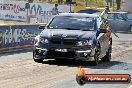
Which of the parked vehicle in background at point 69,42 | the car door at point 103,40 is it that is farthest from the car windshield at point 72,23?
the car door at point 103,40

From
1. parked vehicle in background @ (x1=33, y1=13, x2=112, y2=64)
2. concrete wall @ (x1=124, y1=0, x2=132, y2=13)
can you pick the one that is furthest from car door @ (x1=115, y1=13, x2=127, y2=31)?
parked vehicle in background @ (x1=33, y1=13, x2=112, y2=64)

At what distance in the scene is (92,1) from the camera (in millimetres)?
69062

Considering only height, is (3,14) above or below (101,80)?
below

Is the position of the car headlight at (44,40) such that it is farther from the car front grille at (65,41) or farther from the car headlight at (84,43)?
the car headlight at (84,43)

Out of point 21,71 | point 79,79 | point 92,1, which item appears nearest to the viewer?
point 79,79

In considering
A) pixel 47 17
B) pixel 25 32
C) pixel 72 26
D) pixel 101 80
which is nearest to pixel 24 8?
pixel 47 17

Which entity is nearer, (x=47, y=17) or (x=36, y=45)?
(x=36, y=45)

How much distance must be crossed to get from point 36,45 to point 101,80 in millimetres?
9193

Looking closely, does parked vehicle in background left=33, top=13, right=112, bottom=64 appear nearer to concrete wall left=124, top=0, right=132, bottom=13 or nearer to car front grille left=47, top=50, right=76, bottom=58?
car front grille left=47, top=50, right=76, bottom=58

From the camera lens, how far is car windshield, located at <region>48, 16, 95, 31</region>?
44.1 ft

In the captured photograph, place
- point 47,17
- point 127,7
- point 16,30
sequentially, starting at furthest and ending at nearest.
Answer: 1. point 127,7
2. point 47,17
3. point 16,30

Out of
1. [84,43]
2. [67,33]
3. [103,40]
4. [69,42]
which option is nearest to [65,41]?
[69,42]

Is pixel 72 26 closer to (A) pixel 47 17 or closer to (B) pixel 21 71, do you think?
(B) pixel 21 71

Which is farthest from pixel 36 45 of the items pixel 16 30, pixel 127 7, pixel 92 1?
pixel 92 1
